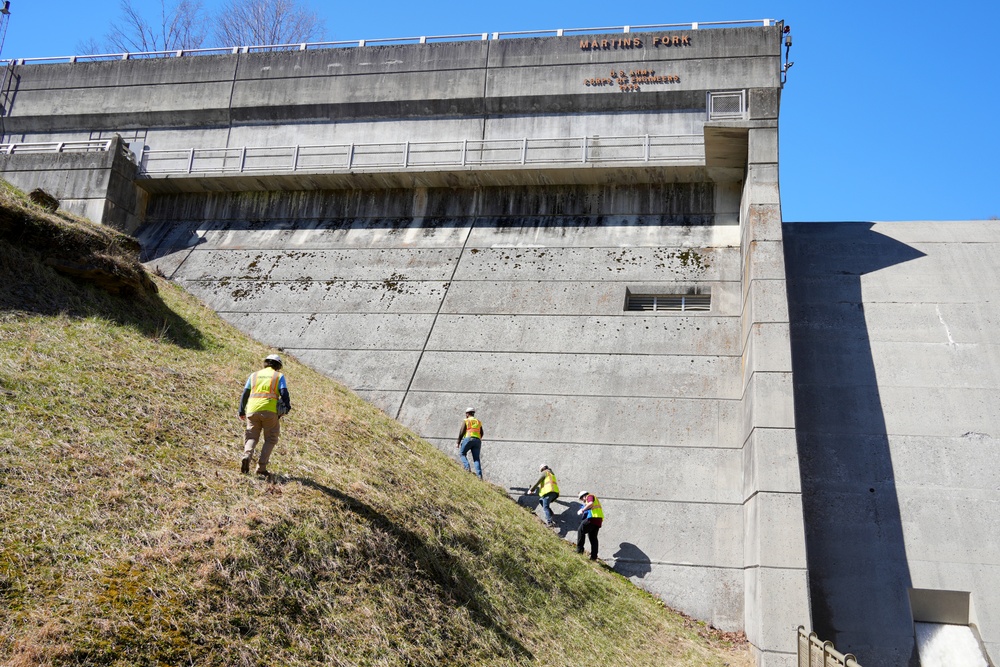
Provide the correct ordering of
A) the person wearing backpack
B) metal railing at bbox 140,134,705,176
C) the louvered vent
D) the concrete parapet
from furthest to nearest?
1. the concrete parapet
2. metal railing at bbox 140,134,705,176
3. the louvered vent
4. the person wearing backpack

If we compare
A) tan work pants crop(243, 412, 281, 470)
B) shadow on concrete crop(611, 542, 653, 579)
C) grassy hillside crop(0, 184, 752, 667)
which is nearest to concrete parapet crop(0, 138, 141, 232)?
grassy hillside crop(0, 184, 752, 667)

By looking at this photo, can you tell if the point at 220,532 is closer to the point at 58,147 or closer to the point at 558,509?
the point at 558,509

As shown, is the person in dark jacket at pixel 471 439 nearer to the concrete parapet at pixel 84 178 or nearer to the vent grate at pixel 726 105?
the vent grate at pixel 726 105

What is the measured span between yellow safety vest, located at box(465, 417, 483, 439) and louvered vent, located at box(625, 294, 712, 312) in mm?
5350

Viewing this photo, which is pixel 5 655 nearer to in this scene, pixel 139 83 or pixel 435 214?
pixel 435 214

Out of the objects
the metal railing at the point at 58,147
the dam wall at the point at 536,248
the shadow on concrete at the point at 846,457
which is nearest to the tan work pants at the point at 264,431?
the dam wall at the point at 536,248

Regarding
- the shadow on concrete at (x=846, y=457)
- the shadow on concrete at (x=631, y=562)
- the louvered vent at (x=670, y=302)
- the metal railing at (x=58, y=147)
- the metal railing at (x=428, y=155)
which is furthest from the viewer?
the metal railing at (x=58, y=147)

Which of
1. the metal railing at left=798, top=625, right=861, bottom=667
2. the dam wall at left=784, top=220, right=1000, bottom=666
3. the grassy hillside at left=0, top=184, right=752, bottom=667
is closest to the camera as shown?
the grassy hillside at left=0, top=184, right=752, bottom=667

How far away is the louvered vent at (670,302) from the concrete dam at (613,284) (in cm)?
7

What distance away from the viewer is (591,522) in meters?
12.4

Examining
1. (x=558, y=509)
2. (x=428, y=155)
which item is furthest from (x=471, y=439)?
(x=428, y=155)

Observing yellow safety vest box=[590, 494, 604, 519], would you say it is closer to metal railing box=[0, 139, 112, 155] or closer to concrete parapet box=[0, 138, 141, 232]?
concrete parapet box=[0, 138, 141, 232]

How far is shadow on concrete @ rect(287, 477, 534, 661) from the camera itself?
8586mm

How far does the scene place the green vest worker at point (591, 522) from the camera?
12430 mm
